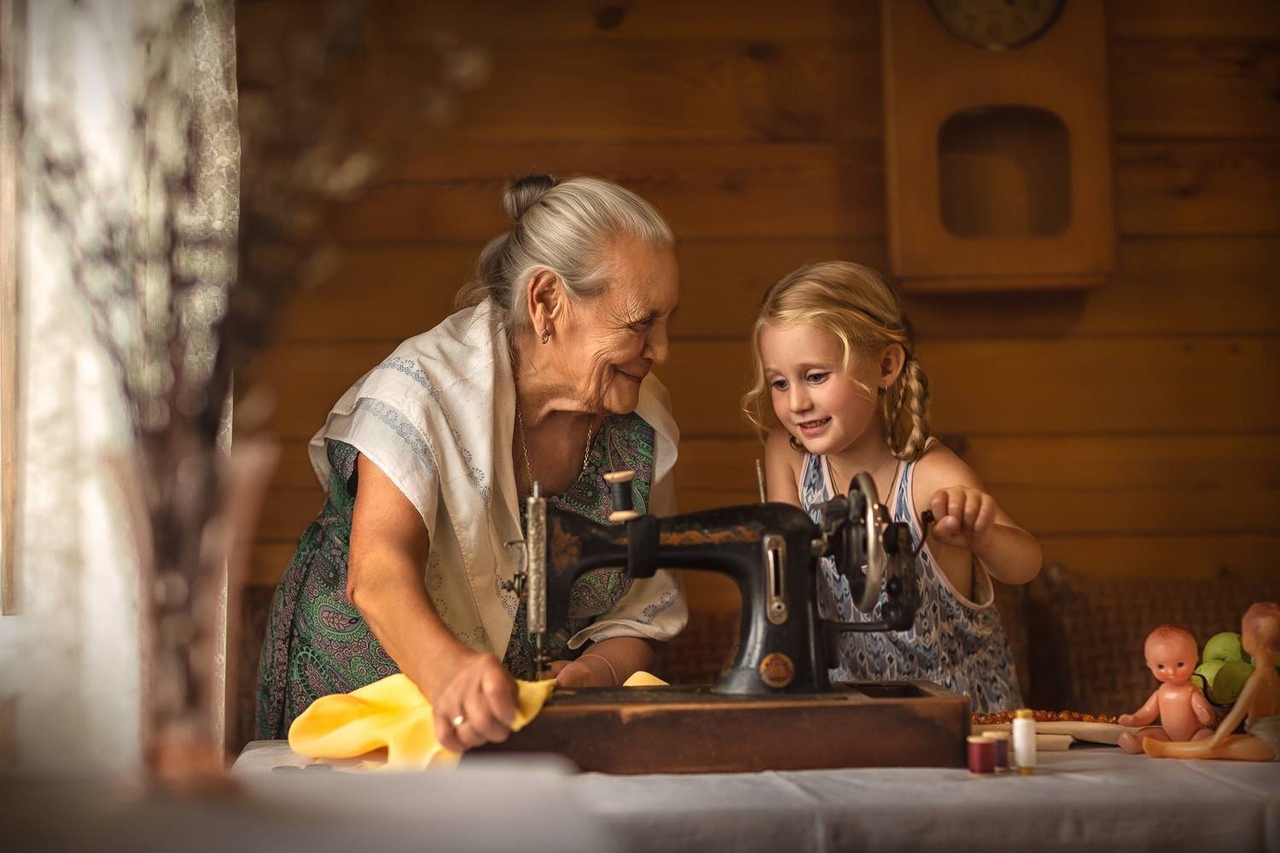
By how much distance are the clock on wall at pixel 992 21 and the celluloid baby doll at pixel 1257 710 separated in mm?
1325

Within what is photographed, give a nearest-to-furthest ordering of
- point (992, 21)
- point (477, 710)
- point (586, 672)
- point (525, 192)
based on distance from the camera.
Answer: point (477, 710) < point (586, 672) < point (525, 192) < point (992, 21)

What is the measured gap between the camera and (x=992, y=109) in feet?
7.98

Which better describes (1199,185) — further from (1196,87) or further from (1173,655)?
(1173,655)

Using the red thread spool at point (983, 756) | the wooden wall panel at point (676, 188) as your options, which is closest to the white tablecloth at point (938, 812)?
the red thread spool at point (983, 756)

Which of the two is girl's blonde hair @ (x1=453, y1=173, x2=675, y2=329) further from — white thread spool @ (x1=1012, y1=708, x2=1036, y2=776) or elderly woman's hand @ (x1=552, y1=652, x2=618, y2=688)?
white thread spool @ (x1=1012, y1=708, x2=1036, y2=776)

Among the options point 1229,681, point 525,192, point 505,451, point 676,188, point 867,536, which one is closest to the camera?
point 867,536

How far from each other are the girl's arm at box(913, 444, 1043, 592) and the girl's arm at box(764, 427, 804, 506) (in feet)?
0.74

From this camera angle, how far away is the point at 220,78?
1296 mm

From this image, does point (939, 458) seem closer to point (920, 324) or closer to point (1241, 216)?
point (920, 324)

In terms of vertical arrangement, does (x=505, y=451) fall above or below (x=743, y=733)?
above

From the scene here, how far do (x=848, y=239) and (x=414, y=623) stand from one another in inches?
53.7

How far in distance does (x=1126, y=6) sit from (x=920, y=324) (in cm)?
74

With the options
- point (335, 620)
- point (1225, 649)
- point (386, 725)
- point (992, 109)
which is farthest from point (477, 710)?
point (992, 109)


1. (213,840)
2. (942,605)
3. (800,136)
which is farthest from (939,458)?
(213,840)
